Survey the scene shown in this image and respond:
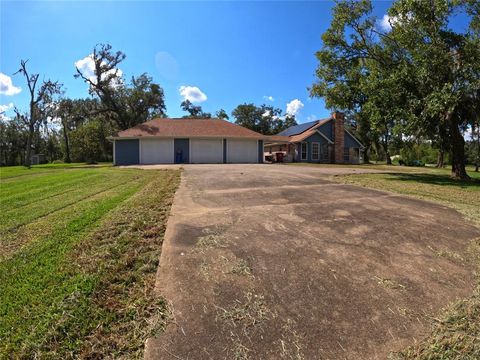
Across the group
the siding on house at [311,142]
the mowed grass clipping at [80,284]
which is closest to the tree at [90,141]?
the siding on house at [311,142]

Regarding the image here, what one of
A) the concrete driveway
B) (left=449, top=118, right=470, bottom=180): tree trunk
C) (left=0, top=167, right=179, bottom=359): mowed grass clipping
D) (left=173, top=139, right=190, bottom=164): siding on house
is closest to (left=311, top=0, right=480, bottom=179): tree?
(left=449, top=118, right=470, bottom=180): tree trunk

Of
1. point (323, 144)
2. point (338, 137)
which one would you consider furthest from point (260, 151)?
point (338, 137)

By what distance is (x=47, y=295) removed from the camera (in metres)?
2.67

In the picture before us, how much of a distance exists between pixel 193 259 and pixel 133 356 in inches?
53.9

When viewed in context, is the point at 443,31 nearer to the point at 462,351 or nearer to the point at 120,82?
the point at 462,351

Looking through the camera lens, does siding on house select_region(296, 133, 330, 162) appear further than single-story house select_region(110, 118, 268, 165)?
Yes

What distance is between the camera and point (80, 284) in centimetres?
283

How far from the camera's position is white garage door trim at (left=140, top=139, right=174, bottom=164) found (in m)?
25.7

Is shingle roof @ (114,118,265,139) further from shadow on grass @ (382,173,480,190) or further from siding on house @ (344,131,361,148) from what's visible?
shadow on grass @ (382,173,480,190)

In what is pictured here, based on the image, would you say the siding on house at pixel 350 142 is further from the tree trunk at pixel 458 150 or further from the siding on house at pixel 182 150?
the tree trunk at pixel 458 150

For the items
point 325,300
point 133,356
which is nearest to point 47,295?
point 133,356

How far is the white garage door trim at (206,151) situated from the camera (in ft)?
85.8

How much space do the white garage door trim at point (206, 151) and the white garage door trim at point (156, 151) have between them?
6.08ft

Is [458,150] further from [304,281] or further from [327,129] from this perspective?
[327,129]
